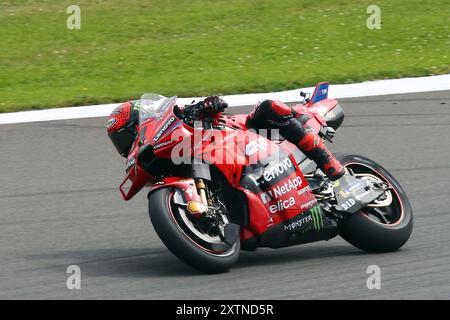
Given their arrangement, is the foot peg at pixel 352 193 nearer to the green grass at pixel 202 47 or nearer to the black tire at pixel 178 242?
the black tire at pixel 178 242

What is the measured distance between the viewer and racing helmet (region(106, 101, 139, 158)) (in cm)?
687

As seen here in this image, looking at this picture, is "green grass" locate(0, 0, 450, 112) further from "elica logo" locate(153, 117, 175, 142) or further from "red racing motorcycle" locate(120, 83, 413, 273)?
"elica logo" locate(153, 117, 175, 142)

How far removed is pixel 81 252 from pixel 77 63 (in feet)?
27.1

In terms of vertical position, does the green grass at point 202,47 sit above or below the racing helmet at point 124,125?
below

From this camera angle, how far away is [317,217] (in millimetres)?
7066

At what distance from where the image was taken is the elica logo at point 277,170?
6.95 metres

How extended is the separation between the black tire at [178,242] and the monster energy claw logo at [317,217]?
0.68m

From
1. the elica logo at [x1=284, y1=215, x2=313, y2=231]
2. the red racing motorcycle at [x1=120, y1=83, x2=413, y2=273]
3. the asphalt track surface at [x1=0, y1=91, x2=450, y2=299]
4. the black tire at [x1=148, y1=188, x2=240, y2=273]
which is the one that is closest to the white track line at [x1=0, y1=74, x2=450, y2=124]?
the asphalt track surface at [x1=0, y1=91, x2=450, y2=299]

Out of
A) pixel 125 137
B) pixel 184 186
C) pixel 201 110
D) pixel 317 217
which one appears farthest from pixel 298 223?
pixel 125 137

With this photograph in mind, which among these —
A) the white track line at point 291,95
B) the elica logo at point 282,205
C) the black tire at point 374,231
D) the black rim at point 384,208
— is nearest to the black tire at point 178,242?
the elica logo at point 282,205

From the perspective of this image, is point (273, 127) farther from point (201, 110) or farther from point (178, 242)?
point (178, 242)

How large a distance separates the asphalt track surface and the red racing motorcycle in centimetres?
18
